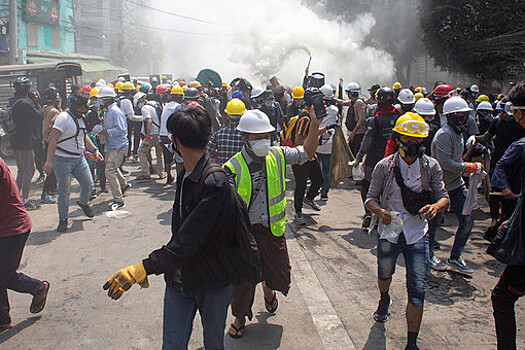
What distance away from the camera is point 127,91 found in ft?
35.1

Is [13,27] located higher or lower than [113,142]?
higher

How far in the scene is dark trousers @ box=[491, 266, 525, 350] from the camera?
3.01 meters

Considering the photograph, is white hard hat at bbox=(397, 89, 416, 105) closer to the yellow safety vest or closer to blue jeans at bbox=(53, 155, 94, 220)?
the yellow safety vest

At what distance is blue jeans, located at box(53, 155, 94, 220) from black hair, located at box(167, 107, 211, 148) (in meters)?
4.59

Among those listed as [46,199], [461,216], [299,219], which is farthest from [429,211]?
[46,199]

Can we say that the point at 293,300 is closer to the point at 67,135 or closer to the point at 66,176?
the point at 66,176

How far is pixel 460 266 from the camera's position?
528 centimetres

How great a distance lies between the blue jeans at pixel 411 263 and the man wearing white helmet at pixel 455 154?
4.74 feet

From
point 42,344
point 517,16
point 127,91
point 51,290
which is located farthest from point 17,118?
point 517,16

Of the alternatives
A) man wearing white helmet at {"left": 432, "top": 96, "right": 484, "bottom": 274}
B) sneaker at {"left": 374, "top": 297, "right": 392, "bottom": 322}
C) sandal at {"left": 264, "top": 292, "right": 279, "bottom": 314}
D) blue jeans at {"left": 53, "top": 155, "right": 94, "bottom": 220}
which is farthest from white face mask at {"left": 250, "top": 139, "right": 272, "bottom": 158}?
blue jeans at {"left": 53, "top": 155, "right": 94, "bottom": 220}

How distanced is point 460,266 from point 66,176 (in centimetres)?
529

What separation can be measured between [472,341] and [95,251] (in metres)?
4.36

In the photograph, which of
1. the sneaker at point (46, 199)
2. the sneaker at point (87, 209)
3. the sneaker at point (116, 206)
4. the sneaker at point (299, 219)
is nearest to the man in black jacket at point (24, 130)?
the sneaker at point (46, 199)

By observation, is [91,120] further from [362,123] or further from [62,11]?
[62,11]
